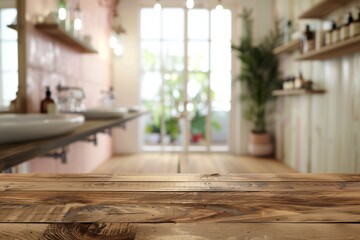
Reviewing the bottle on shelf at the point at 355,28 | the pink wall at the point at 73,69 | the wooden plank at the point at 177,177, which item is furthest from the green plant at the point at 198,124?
the wooden plank at the point at 177,177

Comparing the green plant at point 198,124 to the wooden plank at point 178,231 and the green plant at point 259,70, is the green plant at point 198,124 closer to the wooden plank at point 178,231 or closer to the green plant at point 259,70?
the green plant at point 259,70

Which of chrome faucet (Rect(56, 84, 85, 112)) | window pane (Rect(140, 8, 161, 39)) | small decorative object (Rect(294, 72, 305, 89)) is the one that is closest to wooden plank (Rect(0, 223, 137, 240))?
chrome faucet (Rect(56, 84, 85, 112))

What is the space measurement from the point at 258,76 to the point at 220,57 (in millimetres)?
740

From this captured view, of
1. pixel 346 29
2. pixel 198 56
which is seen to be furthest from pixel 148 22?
pixel 346 29

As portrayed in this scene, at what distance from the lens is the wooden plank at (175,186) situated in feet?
2.85

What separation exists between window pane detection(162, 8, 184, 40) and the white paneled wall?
4.84ft

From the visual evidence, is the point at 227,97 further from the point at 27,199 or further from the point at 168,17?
the point at 27,199

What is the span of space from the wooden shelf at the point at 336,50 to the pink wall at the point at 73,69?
2069 millimetres

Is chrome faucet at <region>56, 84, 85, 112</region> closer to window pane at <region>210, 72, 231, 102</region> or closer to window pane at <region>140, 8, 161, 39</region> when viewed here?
window pane at <region>140, 8, 161, 39</region>

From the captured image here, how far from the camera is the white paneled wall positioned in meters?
2.84

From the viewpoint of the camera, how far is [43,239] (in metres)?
0.58

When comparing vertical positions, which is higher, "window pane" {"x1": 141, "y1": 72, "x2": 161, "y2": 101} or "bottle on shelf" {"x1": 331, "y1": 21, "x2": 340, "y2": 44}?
"bottle on shelf" {"x1": 331, "y1": 21, "x2": 340, "y2": 44}

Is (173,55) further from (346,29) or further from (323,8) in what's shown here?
(346,29)

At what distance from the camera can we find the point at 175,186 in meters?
0.90
